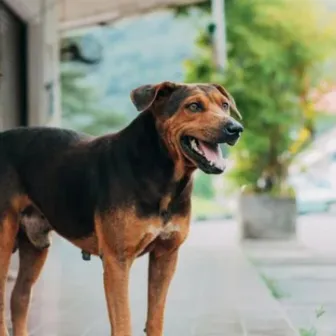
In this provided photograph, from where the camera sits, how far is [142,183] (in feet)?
11.6

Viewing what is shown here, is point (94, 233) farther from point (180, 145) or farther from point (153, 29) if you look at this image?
point (153, 29)

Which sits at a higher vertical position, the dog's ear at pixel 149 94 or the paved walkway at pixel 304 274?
the dog's ear at pixel 149 94

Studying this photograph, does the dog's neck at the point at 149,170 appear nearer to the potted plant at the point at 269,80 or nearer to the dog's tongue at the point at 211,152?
the dog's tongue at the point at 211,152

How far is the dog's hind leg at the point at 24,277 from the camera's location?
4207 millimetres

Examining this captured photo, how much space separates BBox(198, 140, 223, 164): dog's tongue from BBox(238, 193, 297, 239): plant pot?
10.5 m

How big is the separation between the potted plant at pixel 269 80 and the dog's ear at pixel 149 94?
1064cm

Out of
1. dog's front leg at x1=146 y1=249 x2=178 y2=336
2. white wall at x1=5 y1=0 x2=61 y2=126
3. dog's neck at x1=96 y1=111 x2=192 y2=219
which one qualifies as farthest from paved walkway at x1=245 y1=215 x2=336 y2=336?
white wall at x1=5 y1=0 x2=61 y2=126

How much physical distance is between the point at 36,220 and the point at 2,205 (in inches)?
6.8

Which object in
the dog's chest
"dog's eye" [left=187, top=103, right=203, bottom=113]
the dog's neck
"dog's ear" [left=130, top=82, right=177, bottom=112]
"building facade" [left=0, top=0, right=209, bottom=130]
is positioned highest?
"building facade" [left=0, top=0, right=209, bottom=130]

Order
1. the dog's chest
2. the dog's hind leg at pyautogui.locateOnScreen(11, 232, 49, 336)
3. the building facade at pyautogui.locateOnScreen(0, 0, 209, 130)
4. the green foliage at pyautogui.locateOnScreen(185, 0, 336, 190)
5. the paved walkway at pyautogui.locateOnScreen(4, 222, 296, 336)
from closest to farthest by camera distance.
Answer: the dog's chest → the dog's hind leg at pyautogui.locateOnScreen(11, 232, 49, 336) → the paved walkway at pyautogui.locateOnScreen(4, 222, 296, 336) → the building facade at pyautogui.locateOnScreen(0, 0, 209, 130) → the green foliage at pyautogui.locateOnScreen(185, 0, 336, 190)

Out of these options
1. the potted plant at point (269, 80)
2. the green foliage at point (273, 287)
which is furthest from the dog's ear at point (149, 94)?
the potted plant at point (269, 80)

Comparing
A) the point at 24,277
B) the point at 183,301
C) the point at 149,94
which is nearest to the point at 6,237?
the point at 24,277

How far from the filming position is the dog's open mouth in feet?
11.2

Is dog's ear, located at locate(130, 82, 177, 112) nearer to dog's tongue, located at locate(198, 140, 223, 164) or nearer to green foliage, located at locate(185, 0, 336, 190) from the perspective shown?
dog's tongue, located at locate(198, 140, 223, 164)
